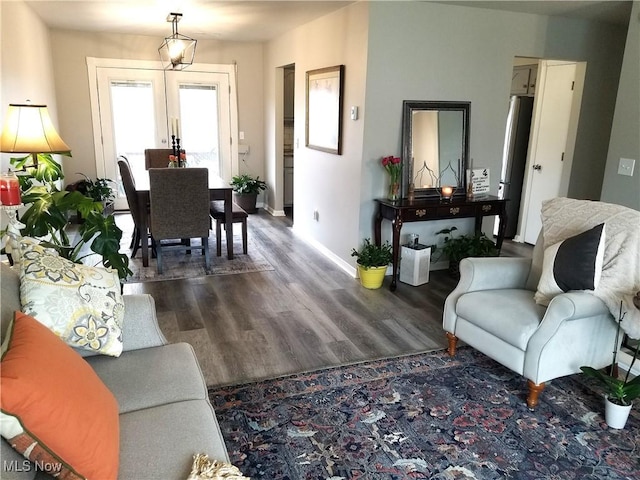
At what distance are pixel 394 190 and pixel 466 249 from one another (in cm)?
92

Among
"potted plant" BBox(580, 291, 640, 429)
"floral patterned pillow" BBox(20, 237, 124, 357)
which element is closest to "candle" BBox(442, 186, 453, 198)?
"potted plant" BBox(580, 291, 640, 429)

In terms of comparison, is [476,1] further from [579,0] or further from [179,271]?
[179,271]

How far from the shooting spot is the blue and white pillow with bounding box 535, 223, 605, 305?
7.82 feet

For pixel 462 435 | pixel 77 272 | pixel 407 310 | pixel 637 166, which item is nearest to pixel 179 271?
pixel 407 310

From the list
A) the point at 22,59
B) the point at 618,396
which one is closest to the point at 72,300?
the point at 618,396

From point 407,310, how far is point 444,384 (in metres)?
1.08

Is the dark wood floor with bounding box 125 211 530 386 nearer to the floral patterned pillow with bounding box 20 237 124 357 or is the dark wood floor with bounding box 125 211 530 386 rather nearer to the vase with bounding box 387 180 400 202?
the vase with bounding box 387 180 400 202

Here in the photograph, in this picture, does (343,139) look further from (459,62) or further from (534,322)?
(534,322)

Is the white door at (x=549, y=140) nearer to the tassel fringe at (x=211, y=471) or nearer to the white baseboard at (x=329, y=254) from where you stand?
the white baseboard at (x=329, y=254)

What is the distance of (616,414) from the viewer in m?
2.30

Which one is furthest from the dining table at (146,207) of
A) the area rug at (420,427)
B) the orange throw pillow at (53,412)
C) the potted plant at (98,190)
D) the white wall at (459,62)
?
the orange throw pillow at (53,412)

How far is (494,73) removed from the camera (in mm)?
4410

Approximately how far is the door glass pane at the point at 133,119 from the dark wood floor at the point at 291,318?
10.6 feet

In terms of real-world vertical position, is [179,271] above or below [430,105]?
below
